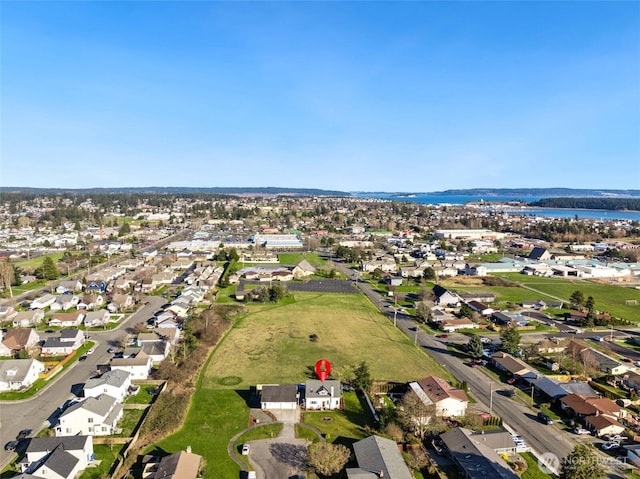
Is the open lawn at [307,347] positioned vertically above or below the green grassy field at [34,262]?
below

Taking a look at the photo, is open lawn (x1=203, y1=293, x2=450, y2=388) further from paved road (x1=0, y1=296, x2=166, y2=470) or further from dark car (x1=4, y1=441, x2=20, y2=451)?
dark car (x1=4, y1=441, x2=20, y2=451)

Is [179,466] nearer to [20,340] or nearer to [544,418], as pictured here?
[544,418]

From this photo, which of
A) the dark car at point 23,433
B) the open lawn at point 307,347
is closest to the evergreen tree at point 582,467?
the open lawn at point 307,347

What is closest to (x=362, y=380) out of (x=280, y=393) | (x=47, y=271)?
(x=280, y=393)

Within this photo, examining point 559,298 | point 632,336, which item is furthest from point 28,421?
point 559,298

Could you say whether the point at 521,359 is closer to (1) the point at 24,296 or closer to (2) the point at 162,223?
(1) the point at 24,296

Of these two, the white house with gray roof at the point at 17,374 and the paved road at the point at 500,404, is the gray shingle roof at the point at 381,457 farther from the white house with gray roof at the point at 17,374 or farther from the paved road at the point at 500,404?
the white house with gray roof at the point at 17,374
